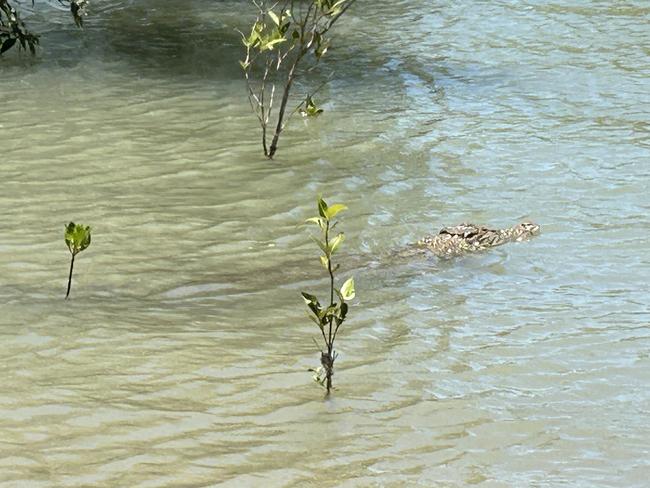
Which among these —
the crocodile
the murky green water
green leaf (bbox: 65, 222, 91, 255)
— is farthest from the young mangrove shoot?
green leaf (bbox: 65, 222, 91, 255)

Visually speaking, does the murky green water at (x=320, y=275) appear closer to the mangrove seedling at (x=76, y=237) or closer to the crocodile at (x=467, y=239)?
the crocodile at (x=467, y=239)

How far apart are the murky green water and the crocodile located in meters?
0.09

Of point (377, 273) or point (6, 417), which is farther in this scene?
point (377, 273)

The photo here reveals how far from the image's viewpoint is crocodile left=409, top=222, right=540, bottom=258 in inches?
269

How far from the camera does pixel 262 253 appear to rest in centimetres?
695

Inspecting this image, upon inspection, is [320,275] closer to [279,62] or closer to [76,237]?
[76,237]

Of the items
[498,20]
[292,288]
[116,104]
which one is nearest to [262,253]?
[292,288]

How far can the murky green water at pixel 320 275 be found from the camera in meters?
4.47

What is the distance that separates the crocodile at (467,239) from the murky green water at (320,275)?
0.29 ft

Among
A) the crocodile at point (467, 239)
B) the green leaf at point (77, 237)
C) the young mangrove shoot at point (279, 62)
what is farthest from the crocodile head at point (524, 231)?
the green leaf at point (77, 237)

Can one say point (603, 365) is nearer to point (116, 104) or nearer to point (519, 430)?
point (519, 430)

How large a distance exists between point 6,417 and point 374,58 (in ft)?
27.0

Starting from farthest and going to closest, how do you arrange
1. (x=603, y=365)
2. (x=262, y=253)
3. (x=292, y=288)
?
(x=262, y=253) → (x=292, y=288) → (x=603, y=365)

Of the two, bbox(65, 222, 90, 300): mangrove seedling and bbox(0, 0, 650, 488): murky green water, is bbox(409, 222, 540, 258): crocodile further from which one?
bbox(65, 222, 90, 300): mangrove seedling
